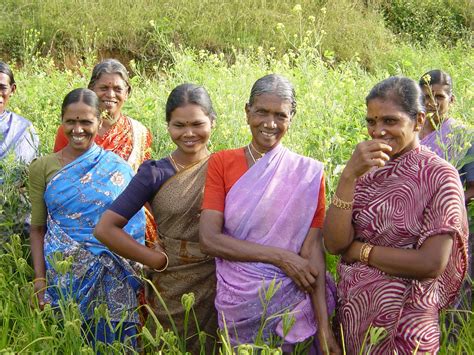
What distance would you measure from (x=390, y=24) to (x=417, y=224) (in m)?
11.8

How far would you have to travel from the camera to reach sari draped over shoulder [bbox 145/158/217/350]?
9.21 feet

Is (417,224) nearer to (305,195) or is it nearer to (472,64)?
(305,195)

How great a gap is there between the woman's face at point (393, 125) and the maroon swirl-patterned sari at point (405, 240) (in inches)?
1.9

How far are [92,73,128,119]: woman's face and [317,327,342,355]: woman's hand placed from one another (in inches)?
79.4

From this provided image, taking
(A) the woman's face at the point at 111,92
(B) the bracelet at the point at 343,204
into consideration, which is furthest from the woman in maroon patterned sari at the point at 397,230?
(A) the woman's face at the point at 111,92

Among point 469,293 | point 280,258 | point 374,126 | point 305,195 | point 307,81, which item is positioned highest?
point 307,81

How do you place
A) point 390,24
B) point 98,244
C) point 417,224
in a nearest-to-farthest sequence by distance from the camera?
point 417,224, point 98,244, point 390,24

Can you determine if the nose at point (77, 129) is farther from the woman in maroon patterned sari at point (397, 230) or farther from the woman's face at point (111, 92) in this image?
the woman in maroon patterned sari at point (397, 230)

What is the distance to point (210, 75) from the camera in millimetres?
6246

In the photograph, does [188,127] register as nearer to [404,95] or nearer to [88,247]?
[88,247]

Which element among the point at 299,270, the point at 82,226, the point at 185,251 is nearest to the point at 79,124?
the point at 82,226

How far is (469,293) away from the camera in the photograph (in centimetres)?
303

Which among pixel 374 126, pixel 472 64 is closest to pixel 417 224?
pixel 374 126

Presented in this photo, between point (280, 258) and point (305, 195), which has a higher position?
point (305, 195)
